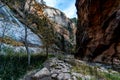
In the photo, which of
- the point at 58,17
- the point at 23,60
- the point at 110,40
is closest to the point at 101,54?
the point at 110,40

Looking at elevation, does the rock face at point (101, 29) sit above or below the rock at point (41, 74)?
above

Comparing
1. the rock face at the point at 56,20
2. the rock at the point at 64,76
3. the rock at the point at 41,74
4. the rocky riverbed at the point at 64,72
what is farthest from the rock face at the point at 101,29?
the rock at the point at 64,76

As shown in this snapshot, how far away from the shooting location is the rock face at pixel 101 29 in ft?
87.3

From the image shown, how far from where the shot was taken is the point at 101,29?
1169 inches

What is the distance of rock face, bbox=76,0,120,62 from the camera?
26609mm

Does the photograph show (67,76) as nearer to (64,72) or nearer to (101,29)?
(64,72)

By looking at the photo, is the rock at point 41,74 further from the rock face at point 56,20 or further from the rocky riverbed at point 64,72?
the rock face at point 56,20

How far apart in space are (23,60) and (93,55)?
10470 millimetres

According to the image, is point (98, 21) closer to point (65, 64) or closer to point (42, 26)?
point (42, 26)

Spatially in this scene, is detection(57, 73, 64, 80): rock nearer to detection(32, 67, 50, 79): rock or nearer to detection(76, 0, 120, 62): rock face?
detection(32, 67, 50, 79): rock

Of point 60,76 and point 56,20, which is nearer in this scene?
point 60,76

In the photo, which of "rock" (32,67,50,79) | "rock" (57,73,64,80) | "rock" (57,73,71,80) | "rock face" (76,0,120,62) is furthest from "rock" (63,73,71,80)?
"rock face" (76,0,120,62)

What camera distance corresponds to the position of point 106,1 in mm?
29688

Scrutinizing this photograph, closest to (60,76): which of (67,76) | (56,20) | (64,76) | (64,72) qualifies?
(64,76)
